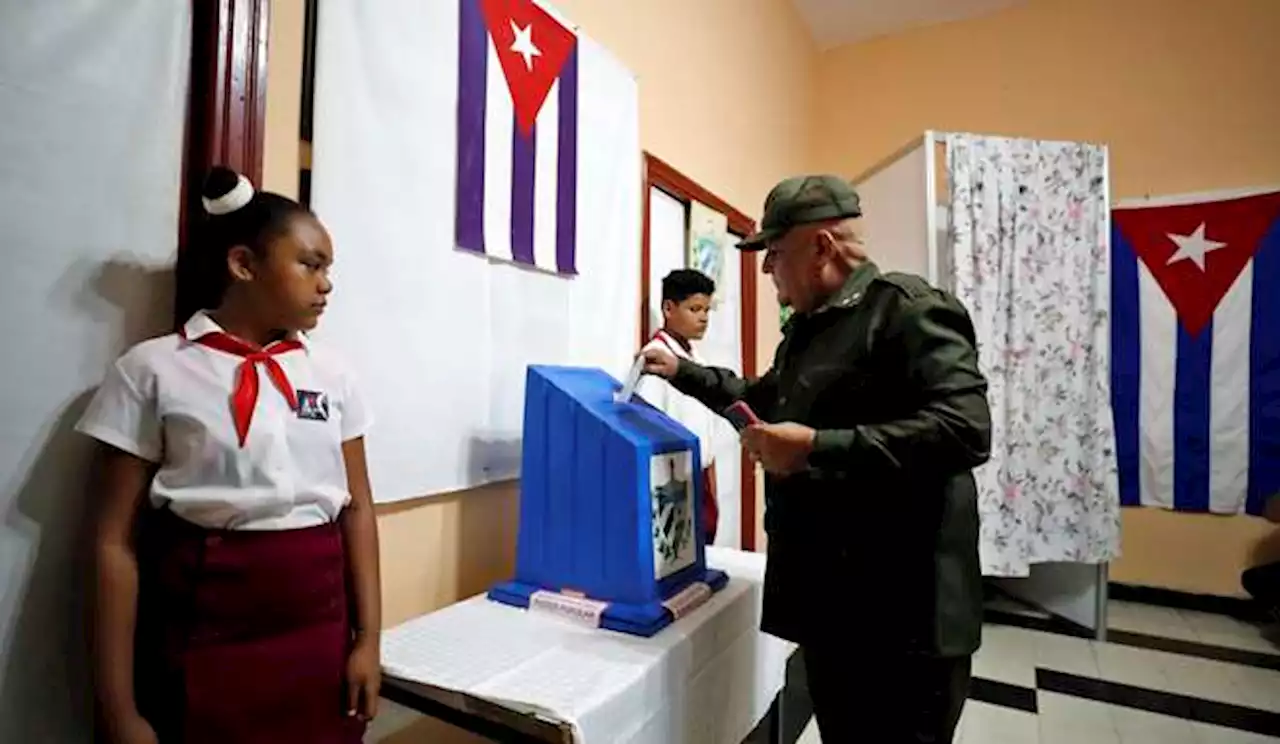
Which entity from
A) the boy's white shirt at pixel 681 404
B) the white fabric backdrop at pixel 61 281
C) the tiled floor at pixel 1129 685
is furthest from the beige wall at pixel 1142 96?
the white fabric backdrop at pixel 61 281

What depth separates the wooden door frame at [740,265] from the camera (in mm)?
1949

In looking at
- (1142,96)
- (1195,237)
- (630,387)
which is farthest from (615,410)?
(1142,96)

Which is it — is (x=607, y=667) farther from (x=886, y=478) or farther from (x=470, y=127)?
(x=470, y=127)

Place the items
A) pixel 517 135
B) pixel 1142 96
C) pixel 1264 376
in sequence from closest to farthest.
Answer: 1. pixel 517 135
2. pixel 1264 376
3. pixel 1142 96

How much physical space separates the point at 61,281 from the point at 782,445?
89 centimetres

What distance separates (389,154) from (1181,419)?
3600 mm

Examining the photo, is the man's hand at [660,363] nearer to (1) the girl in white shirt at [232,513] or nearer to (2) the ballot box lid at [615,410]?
(2) the ballot box lid at [615,410]

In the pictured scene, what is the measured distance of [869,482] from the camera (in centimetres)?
99

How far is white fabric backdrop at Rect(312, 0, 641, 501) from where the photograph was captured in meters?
1.06

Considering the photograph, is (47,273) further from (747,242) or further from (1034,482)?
(1034,482)

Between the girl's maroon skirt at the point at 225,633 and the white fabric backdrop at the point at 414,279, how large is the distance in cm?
35

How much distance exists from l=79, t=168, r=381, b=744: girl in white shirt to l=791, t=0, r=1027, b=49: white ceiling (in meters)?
3.42

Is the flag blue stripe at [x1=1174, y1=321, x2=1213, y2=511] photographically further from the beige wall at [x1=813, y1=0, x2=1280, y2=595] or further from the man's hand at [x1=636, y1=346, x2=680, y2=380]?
the man's hand at [x1=636, y1=346, x2=680, y2=380]

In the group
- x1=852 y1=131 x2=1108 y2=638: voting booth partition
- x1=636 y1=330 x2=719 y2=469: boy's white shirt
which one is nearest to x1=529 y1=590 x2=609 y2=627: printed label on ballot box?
x1=636 y1=330 x2=719 y2=469: boy's white shirt
